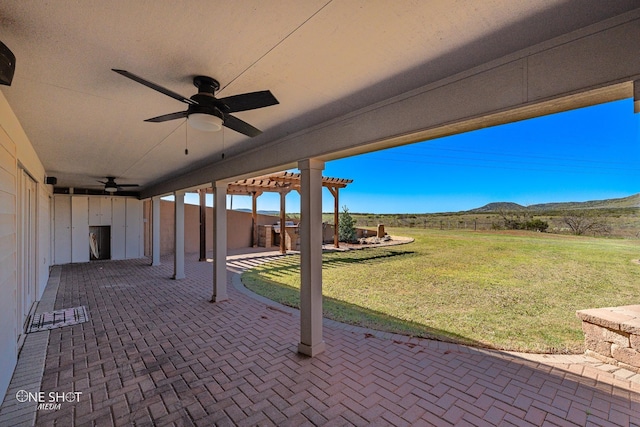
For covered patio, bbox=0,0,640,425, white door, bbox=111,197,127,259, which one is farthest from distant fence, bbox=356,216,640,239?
covered patio, bbox=0,0,640,425

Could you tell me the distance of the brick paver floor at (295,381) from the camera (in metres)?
2.20

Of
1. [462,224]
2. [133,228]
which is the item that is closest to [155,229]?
[133,228]

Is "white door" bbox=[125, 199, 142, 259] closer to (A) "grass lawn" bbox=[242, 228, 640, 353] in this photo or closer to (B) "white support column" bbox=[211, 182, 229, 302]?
(A) "grass lawn" bbox=[242, 228, 640, 353]

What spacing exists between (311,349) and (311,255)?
105cm

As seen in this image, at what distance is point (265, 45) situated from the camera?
1.60 m

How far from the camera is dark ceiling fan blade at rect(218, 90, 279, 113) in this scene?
1.80 meters

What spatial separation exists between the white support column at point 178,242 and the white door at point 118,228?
4.66 metres

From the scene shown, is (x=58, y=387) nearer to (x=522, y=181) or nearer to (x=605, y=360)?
(x=605, y=360)

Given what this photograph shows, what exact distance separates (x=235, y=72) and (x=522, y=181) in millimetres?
22766

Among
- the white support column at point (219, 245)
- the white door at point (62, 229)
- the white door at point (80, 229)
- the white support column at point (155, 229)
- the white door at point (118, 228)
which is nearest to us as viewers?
the white support column at point (219, 245)

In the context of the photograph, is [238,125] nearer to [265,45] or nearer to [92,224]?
[265,45]

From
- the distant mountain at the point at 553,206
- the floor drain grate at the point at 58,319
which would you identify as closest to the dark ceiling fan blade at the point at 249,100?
the floor drain grate at the point at 58,319

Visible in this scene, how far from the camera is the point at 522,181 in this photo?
63.5ft

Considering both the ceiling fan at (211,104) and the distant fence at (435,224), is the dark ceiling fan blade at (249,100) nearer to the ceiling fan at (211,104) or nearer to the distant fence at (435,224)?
the ceiling fan at (211,104)
